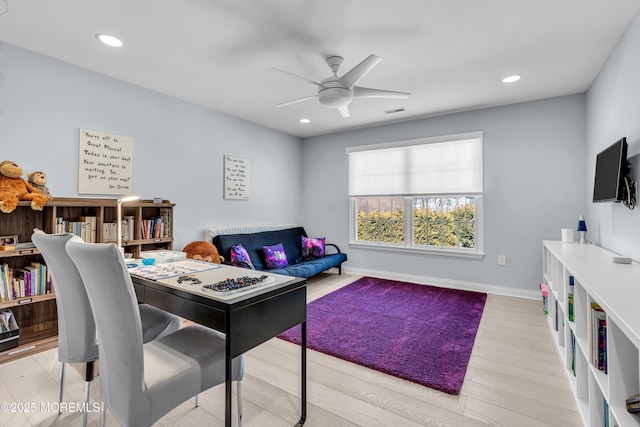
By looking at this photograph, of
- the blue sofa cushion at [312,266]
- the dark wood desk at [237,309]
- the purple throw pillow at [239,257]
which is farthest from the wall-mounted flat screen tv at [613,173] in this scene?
the purple throw pillow at [239,257]

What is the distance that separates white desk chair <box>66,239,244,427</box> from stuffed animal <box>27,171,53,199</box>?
5.86 feet

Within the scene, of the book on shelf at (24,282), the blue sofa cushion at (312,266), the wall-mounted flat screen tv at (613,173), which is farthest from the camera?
the blue sofa cushion at (312,266)

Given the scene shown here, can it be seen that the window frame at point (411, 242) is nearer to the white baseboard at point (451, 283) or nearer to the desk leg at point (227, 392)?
the white baseboard at point (451, 283)

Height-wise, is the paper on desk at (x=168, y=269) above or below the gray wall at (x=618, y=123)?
below

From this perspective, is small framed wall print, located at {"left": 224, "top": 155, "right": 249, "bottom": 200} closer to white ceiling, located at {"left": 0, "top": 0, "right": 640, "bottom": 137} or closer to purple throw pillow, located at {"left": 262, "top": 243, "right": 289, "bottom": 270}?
purple throw pillow, located at {"left": 262, "top": 243, "right": 289, "bottom": 270}

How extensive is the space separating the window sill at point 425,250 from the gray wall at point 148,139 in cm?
147

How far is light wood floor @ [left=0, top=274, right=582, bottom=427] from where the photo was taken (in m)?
1.67

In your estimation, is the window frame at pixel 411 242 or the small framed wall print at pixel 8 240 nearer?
the small framed wall print at pixel 8 240

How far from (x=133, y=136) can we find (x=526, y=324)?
174 inches

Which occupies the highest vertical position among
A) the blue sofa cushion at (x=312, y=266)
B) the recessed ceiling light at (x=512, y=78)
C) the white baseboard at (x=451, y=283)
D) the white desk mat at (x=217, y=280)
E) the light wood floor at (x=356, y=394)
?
the recessed ceiling light at (x=512, y=78)

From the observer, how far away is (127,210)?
124 inches

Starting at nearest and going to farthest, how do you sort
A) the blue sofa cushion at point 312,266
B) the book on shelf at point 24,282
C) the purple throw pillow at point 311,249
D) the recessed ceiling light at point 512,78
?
1. the book on shelf at point 24,282
2. the recessed ceiling light at point 512,78
3. the blue sofa cushion at point 312,266
4. the purple throw pillow at point 311,249

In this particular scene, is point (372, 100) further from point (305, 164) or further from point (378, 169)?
point (305, 164)

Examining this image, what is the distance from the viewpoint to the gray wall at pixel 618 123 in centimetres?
207
